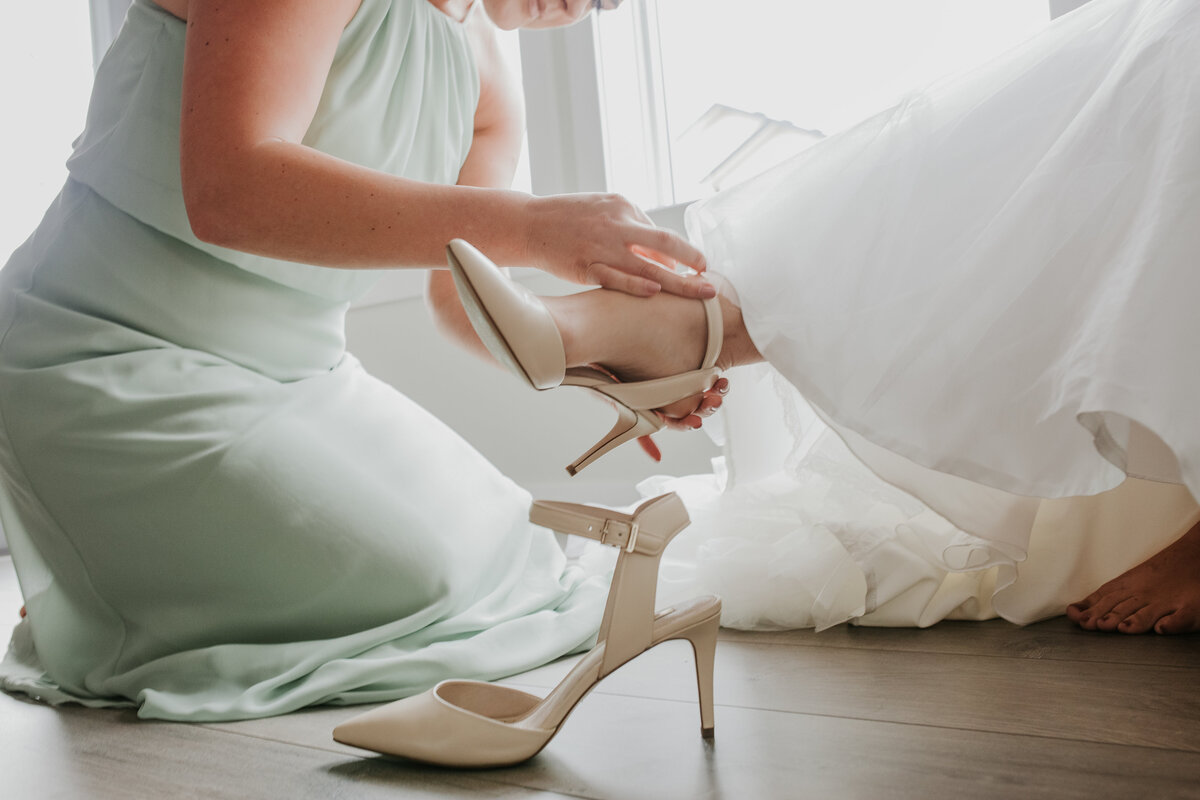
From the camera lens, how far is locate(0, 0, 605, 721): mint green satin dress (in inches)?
40.4

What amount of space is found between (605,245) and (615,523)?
0.74ft

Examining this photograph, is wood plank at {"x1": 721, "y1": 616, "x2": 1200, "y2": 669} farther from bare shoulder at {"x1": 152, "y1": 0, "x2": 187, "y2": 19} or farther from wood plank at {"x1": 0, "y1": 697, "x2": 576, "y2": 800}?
bare shoulder at {"x1": 152, "y1": 0, "x2": 187, "y2": 19}

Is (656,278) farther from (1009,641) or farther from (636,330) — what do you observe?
(1009,641)

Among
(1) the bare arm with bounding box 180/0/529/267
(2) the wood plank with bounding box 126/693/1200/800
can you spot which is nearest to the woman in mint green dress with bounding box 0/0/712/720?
(1) the bare arm with bounding box 180/0/529/267

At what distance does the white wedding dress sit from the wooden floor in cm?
13

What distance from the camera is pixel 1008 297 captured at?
29.7 inches

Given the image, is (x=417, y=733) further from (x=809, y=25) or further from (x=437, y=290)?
(x=809, y=25)

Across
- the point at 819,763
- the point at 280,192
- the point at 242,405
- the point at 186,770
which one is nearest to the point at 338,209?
the point at 280,192

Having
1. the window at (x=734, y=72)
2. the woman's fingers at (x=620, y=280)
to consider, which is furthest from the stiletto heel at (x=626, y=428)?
the window at (x=734, y=72)

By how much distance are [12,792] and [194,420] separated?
40cm

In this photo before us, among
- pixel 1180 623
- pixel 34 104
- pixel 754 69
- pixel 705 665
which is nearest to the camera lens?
pixel 705 665

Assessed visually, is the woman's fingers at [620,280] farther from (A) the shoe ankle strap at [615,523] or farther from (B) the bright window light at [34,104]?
(B) the bright window light at [34,104]

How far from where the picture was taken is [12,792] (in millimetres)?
771

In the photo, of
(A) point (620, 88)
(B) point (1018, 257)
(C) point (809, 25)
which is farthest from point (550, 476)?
(B) point (1018, 257)
